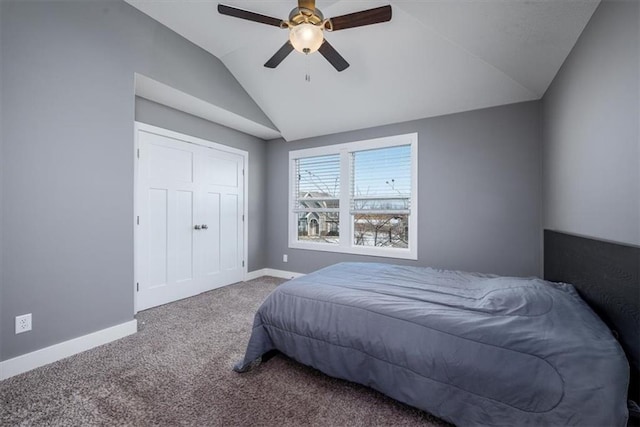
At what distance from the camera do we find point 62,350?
2.04m

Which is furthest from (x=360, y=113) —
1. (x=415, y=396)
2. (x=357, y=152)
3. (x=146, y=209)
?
(x=415, y=396)

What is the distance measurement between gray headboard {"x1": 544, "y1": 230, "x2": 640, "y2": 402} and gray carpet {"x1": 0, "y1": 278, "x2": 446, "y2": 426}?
3.14ft

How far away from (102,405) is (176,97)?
2.85 metres

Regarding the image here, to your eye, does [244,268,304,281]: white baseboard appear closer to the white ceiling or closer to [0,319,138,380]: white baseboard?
[0,319,138,380]: white baseboard

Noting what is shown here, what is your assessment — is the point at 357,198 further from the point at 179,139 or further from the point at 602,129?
the point at 602,129

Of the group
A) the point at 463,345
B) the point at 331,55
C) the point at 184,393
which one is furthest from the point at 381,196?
the point at 184,393

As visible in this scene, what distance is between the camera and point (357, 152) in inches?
154

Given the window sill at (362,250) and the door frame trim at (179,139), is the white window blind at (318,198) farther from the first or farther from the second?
the door frame trim at (179,139)

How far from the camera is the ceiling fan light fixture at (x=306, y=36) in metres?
1.77

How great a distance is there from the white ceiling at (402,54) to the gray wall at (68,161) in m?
0.54

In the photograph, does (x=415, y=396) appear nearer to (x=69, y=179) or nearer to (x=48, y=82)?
(x=69, y=179)

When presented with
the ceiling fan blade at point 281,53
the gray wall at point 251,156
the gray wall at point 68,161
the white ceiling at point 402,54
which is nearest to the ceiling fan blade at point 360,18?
the ceiling fan blade at point 281,53

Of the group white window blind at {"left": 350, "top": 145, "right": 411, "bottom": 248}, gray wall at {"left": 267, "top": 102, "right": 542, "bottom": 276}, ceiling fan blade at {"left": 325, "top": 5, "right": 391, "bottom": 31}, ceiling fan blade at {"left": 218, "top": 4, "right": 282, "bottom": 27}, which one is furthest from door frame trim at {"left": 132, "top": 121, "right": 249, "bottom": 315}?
gray wall at {"left": 267, "top": 102, "right": 542, "bottom": 276}

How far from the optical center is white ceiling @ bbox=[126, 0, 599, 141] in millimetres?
1944
